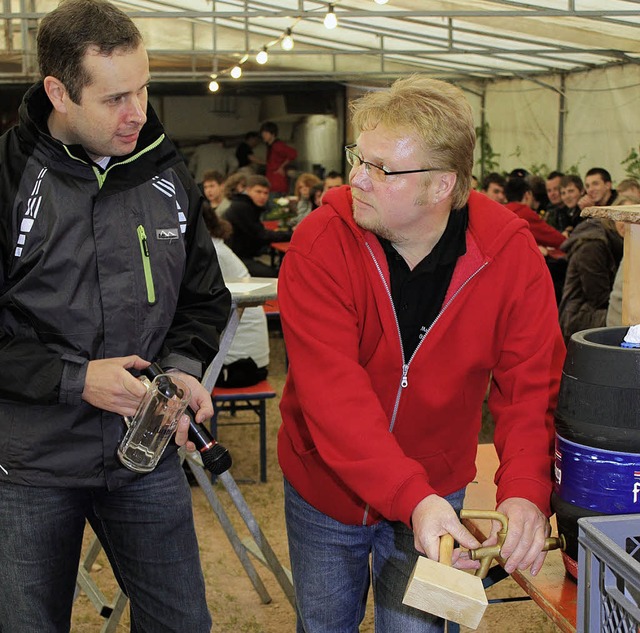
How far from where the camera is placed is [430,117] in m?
1.59

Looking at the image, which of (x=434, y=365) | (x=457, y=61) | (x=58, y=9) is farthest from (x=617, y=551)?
(x=457, y=61)

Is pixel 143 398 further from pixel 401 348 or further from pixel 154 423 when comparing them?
pixel 401 348

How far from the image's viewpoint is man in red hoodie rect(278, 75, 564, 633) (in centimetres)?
159

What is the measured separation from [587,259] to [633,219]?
3501mm

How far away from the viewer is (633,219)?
185 cm

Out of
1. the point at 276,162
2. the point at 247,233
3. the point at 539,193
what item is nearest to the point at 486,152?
the point at 276,162

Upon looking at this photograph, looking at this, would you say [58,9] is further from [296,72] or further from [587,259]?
[296,72]

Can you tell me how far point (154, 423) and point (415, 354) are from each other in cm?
50

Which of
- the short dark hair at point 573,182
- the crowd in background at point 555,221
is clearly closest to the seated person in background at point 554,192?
the crowd in background at point 555,221

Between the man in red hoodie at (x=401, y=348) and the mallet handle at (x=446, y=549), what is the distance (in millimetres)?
139

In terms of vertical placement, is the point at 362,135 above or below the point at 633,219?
above

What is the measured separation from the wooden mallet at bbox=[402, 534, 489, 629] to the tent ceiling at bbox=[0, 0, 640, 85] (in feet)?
22.2

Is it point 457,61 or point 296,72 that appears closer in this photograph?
point 457,61

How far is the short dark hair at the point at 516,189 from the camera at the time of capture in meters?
7.66
